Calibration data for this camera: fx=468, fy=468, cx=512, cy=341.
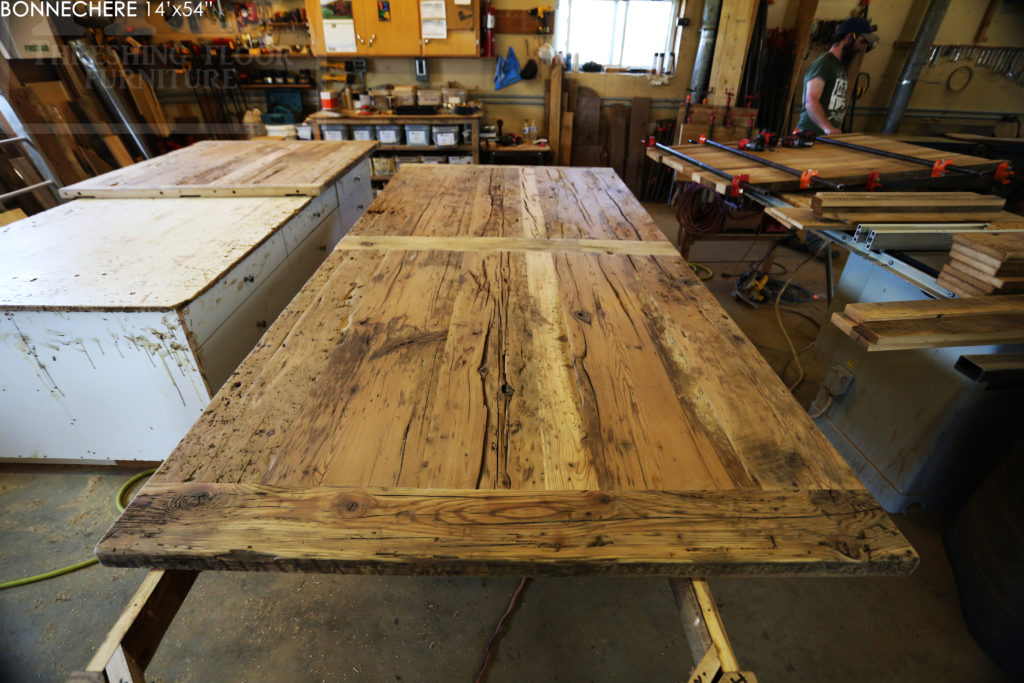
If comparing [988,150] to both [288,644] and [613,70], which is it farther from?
[288,644]

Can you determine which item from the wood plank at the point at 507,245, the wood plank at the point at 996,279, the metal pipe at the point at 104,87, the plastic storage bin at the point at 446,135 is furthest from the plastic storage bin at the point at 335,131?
the wood plank at the point at 996,279

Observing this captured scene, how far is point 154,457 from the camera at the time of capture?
1862 millimetres

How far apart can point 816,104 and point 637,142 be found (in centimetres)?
245

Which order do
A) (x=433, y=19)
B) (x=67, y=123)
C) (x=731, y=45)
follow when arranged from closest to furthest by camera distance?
1. (x=67, y=123)
2. (x=433, y=19)
3. (x=731, y=45)

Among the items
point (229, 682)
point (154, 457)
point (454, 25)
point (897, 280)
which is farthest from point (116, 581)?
point (454, 25)

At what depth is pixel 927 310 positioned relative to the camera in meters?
1.33

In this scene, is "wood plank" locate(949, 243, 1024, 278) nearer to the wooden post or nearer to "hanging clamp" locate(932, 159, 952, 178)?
"hanging clamp" locate(932, 159, 952, 178)

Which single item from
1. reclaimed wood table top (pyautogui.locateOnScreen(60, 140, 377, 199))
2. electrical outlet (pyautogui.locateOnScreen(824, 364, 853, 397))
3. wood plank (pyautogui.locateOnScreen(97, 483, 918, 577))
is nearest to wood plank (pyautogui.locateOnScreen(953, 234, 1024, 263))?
electrical outlet (pyautogui.locateOnScreen(824, 364, 853, 397))

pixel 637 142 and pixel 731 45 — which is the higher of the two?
pixel 731 45

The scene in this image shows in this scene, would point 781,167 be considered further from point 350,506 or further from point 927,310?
point 350,506

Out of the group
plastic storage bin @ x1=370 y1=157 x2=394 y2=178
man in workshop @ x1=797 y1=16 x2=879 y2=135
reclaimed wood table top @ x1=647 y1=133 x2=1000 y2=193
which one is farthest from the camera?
plastic storage bin @ x1=370 y1=157 x2=394 y2=178

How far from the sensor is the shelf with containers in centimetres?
485

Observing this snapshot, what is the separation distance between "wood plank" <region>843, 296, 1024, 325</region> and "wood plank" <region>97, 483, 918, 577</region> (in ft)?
2.21

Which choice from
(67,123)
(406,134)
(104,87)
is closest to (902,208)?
(406,134)
